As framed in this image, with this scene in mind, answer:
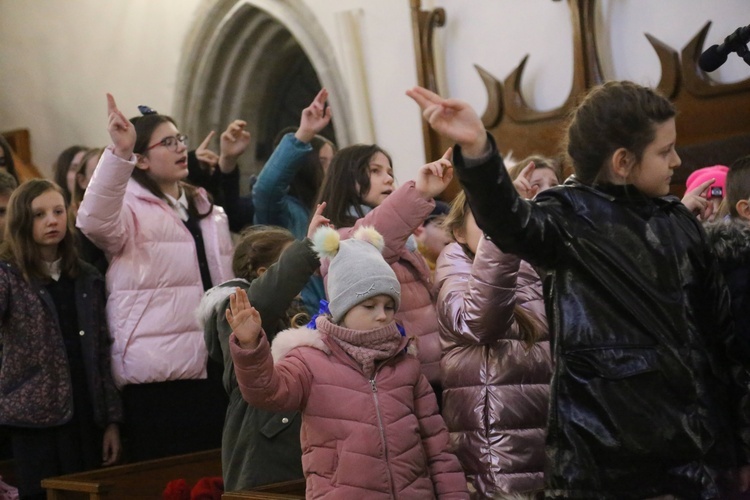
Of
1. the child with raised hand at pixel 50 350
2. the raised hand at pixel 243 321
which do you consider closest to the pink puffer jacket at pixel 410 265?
the raised hand at pixel 243 321

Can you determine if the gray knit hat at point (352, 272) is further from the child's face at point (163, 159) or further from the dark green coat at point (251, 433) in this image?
the child's face at point (163, 159)

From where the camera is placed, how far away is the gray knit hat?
272 cm

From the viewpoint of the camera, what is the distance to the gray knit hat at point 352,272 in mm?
2723

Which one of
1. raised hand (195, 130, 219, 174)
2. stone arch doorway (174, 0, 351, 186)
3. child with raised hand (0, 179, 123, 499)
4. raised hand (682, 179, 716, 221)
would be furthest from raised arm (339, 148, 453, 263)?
stone arch doorway (174, 0, 351, 186)

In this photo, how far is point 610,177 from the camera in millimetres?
2232

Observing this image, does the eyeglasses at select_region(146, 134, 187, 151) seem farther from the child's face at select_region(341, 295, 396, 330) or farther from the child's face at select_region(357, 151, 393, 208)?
the child's face at select_region(341, 295, 396, 330)

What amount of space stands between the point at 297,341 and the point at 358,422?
27 centimetres

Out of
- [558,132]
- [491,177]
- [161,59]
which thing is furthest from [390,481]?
[161,59]

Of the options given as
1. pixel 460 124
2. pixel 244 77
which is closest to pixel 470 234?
pixel 460 124

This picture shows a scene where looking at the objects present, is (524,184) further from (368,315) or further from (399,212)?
(368,315)

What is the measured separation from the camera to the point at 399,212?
3.08 m

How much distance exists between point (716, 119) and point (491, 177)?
2.94 metres

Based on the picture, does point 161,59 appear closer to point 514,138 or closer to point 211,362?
point 514,138

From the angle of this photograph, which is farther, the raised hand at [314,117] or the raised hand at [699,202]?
the raised hand at [314,117]
